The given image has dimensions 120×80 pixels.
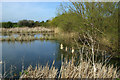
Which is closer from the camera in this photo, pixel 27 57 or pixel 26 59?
pixel 26 59

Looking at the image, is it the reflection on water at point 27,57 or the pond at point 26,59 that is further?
the reflection on water at point 27,57

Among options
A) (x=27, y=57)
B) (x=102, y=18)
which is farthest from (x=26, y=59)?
(x=102, y=18)

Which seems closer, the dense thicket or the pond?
the pond

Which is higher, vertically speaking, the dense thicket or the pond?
the dense thicket

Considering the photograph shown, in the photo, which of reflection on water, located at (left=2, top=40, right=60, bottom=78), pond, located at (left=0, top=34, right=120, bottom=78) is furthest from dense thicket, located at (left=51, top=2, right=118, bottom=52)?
reflection on water, located at (left=2, top=40, right=60, bottom=78)

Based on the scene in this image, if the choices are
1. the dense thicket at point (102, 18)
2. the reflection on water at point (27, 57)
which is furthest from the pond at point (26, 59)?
the dense thicket at point (102, 18)

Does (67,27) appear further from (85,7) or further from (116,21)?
(116,21)

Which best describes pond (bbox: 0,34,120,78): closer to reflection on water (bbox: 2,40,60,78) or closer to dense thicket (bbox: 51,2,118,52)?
reflection on water (bbox: 2,40,60,78)

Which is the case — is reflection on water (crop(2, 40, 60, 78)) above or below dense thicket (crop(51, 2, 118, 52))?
below

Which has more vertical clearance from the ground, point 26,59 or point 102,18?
point 102,18

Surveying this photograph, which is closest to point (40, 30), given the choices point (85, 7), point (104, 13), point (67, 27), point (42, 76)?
point (67, 27)

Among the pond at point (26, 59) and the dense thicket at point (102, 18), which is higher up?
the dense thicket at point (102, 18)

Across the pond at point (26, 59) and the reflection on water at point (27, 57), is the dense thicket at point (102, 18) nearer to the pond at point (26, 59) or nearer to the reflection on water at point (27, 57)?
the pond at point (26, 59)

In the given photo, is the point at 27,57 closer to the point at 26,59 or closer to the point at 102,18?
the point at 26,59
